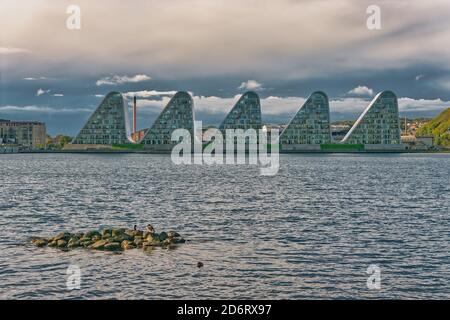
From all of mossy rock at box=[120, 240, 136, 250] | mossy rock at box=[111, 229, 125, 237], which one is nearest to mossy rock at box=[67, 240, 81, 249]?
mossy rock at box=[111, 229, 125, 237]

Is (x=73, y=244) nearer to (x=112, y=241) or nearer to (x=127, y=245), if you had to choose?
(x=112, y=241)

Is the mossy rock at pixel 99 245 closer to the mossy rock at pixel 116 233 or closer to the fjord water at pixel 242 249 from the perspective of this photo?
the fjord water at pixel 242 249

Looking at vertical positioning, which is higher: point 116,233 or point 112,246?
point 116,233

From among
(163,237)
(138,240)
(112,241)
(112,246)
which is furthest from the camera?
(163,237)

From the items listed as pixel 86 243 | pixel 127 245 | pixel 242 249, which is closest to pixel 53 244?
pixel 86 243

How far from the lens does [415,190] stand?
→ 7238cm

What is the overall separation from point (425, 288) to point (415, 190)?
164 feet

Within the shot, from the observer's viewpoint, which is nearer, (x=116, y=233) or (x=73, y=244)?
(x=73, y=244)

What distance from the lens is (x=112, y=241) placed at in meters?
33.4

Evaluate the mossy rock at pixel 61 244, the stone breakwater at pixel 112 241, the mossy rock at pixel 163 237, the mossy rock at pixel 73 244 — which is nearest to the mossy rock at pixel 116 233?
the stone breakwater at pixel 112 241

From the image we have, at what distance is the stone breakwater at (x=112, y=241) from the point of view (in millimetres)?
32812

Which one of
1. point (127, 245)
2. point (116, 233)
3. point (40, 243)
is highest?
point (116, 233)

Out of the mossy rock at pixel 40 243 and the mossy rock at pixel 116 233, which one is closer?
the mossy rock at pixel 40 243
